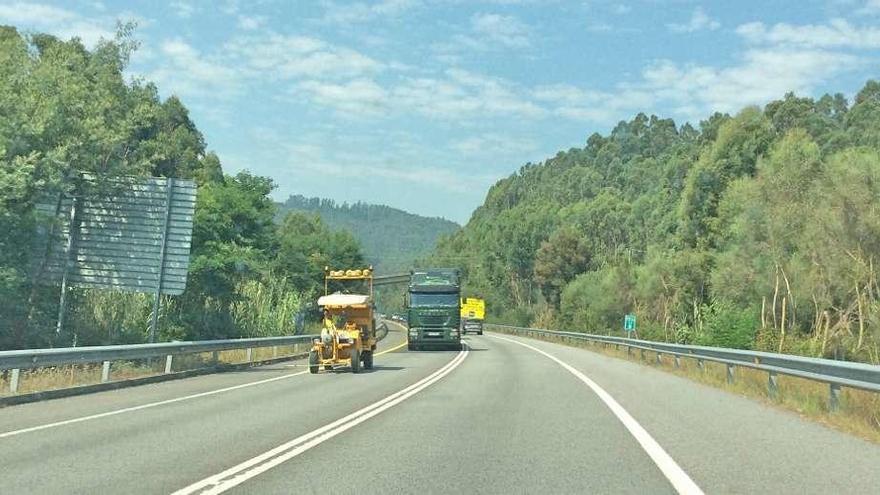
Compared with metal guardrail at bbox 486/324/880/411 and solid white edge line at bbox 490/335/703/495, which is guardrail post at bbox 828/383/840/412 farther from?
solid white edge line at bbox 490/335/703/495

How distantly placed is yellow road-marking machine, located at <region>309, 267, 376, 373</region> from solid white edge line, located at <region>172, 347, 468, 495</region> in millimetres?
8270

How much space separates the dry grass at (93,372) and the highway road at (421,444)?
43.2 inches

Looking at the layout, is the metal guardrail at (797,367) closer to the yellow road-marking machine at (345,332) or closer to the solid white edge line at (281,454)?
the solid white edge line at (281,454)

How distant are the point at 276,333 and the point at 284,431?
1166 inches

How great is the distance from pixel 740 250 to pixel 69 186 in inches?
1595

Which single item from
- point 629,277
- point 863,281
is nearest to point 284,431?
point 863,281

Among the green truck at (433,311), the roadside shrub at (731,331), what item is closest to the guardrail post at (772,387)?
the roadside shrub at (731,331)

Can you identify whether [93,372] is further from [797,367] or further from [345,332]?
[797,367]

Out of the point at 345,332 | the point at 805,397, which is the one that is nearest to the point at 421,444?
the point at 805,397

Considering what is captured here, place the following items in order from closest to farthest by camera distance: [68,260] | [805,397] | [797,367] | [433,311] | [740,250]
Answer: [797,367]
[805,397]
[68,260]
[433,311]
[740,250]

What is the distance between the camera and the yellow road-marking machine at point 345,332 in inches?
973

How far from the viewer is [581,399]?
54.5ft

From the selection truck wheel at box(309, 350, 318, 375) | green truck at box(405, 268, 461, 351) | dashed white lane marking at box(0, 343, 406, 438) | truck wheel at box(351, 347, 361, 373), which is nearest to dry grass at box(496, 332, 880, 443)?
truck wheel at box(351, 347, 361, 373)

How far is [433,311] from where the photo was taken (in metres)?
43.4
